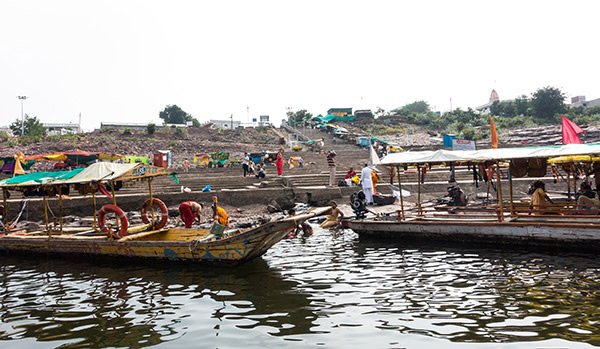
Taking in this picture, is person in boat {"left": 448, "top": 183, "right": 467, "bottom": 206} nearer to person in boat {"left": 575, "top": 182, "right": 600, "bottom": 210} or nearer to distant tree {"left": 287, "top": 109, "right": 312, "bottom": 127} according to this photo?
person in boat {"left": 575, "top": 182, "right": 600, "bottom": 210}

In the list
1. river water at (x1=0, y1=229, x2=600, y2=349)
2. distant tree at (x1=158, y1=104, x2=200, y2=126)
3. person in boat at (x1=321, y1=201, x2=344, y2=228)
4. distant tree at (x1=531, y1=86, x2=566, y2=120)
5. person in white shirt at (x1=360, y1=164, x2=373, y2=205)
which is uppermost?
distant tree at (x1=158, y1=104, x2=200, y2=126)

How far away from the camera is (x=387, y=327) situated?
5914 millimetres

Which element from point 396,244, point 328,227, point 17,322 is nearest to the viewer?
point 17,322

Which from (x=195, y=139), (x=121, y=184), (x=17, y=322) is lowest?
(x=17, y=322)

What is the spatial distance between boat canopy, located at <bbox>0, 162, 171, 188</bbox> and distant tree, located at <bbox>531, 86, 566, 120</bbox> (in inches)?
2175

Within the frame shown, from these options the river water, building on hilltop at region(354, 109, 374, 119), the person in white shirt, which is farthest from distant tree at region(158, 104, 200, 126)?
the river water

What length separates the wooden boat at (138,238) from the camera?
9117 mm

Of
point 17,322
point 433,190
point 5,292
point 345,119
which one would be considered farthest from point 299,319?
point 345,119

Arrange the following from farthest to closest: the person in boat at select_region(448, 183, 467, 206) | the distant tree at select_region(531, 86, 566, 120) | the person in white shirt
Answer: the distant tree at select_region(531, 86, 566, 120)
the person in white shirt
the person in boat at select_region(448, 183, 467, 206)

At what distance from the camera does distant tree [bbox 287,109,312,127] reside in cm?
5878

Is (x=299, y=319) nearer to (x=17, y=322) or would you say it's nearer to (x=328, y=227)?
(x=17, y=322)

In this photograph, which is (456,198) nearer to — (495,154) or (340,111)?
(495,154)

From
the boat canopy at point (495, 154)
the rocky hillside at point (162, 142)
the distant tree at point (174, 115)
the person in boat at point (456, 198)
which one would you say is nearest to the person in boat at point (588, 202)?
the boat canopy at point (495, 154)

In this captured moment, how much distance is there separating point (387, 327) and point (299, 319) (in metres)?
1.21
